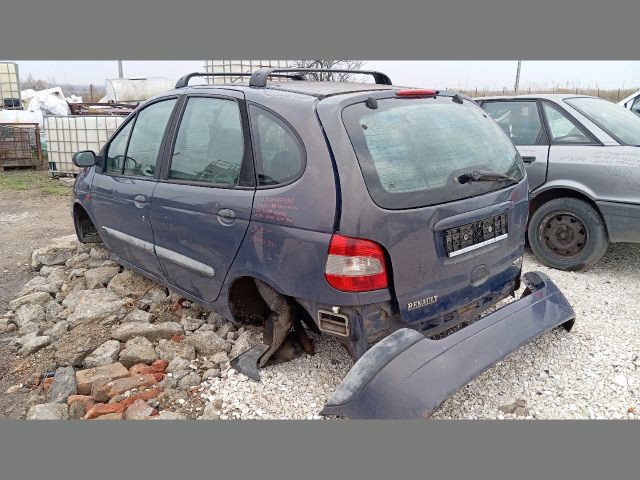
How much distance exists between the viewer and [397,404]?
245 cm

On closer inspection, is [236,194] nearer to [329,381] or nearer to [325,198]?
[325,198]

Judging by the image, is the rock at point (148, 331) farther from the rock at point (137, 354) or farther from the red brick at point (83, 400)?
the red brick at point (83, 400)

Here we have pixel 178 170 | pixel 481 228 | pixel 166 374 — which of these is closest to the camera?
pixel 481 228

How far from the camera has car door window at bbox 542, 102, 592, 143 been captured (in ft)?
16.5

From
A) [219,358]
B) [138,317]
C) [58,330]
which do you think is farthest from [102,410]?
[58,330]

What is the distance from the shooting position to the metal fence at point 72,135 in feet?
36.8

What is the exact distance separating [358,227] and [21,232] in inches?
252

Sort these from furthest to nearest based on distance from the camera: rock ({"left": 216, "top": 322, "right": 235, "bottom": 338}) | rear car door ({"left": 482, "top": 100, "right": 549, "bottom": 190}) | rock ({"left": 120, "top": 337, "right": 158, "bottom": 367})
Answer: rear car door ({"left": 482, "top": 100, "right": 549, "bottom": 190}), rock ({"left": 216, "top": 322, "right": 235, "bottom": 338}), rock ({"left": 120, "top": 337, "right": 158, "bottom": 367})

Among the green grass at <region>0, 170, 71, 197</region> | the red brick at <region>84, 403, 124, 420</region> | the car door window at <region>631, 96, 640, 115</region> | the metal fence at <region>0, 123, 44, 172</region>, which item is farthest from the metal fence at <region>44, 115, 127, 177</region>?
the car door window at <region>631, 96, 640, 115</region>

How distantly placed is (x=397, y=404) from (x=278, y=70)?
2.20m

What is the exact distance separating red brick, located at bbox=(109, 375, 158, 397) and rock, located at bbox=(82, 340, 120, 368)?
0.33m

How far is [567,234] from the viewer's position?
16.4ft

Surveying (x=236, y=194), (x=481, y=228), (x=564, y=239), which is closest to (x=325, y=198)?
(x=236, y=194)

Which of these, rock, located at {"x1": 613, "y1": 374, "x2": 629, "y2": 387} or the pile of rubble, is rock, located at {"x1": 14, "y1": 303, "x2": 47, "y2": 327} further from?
rock, located at {"x1": 613, "y1": 374, "x2": 629, "y2": 387}
